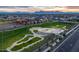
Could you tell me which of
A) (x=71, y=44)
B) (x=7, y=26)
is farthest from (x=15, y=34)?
(x=71, y=44)

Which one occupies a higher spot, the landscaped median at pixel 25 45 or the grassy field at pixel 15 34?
the grassy field at pixel 15 34

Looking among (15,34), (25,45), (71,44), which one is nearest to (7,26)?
(15,34)

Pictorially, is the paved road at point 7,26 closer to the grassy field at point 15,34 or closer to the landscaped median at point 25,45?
the grassy field at point 15,34

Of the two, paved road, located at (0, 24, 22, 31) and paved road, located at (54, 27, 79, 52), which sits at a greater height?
paved road, located at (0, 24, 22, 31)

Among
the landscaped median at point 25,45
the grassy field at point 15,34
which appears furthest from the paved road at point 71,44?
the landscaped median at point 25,45

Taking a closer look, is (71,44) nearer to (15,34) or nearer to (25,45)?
(25,45)

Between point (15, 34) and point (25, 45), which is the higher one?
point (15, 34)

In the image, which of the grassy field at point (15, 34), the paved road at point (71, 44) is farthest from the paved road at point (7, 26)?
the paved road at point (71, 44)

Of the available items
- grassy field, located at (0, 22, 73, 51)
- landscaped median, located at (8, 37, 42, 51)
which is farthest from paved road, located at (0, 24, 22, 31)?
landscaped median, located at (8, 37, 42, 51)

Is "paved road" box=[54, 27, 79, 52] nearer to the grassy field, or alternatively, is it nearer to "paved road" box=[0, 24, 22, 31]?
the grassy field

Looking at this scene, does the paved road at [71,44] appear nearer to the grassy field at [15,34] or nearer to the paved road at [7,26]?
the grassy field at [15,34]

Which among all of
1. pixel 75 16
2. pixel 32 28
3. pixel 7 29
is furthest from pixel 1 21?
pixel 75 16
